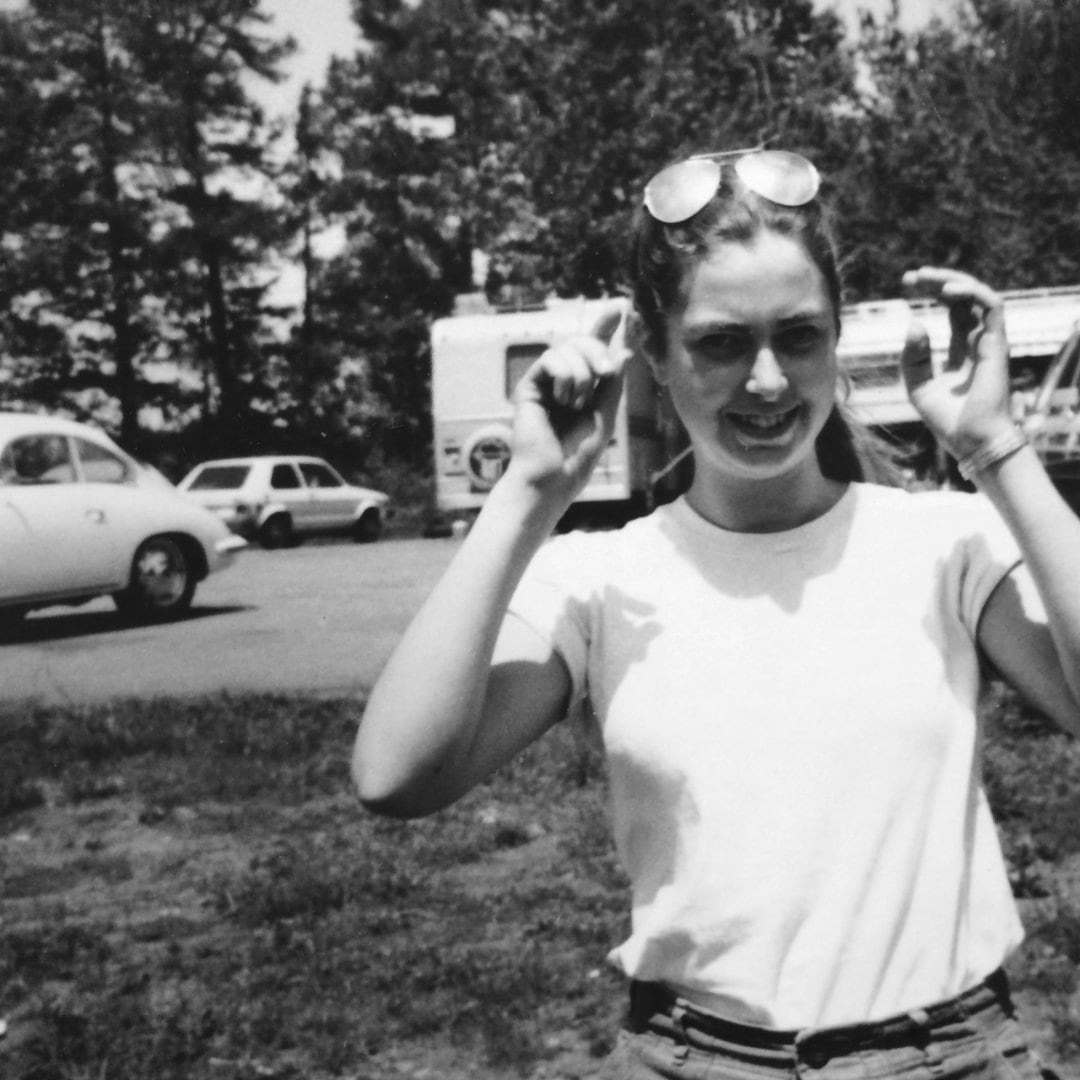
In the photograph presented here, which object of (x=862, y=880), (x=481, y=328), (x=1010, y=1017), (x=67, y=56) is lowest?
(x=1010, y=1017)

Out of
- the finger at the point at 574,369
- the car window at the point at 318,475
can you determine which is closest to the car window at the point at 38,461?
the finger at the point at 574,369

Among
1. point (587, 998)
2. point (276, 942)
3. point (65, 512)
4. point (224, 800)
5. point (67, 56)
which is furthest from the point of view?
point (67, 56)

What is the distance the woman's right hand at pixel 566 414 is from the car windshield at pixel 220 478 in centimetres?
2339

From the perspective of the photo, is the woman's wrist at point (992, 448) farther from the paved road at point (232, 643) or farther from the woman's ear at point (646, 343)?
the paved road at point (232, 643)

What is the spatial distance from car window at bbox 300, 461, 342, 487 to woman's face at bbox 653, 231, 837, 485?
24.4 meters

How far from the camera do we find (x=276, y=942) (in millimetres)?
4297

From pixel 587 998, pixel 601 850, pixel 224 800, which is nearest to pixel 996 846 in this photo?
pixel 587 998

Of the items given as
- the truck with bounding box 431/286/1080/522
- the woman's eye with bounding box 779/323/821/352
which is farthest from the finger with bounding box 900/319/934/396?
the truck with bounding box 431/286/1080/522

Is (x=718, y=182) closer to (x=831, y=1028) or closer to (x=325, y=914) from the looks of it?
(x=831, y=1028)

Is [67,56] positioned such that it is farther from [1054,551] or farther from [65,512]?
[1054,551]

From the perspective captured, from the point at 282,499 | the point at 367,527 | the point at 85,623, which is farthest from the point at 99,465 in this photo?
the point at 367,527

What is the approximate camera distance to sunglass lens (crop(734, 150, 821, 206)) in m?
1.84

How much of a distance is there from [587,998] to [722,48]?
33181 millimetres

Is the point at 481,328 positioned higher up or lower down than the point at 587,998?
higher up
